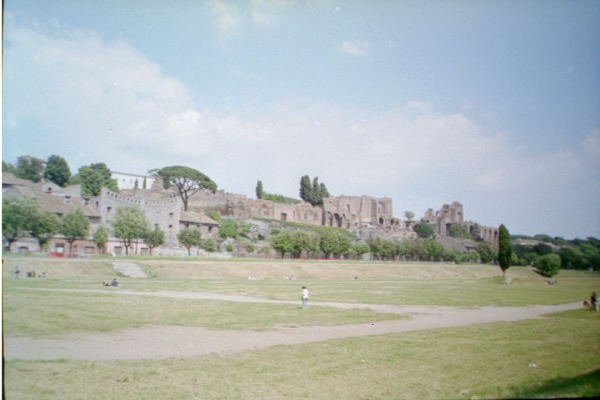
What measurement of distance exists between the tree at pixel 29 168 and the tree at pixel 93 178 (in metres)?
27.2

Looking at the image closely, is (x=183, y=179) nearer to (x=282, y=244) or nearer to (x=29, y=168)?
(x=282, y=244)

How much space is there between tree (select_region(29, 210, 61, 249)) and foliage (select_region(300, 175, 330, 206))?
7725 centimetres

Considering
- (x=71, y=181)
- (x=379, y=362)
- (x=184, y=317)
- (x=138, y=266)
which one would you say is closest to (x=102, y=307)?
(x=184, y=317)

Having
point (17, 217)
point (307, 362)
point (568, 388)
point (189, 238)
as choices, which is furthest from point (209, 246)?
point (568, 388)

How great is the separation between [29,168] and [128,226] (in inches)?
776

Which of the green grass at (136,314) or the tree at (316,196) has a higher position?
the tree at (316,196)

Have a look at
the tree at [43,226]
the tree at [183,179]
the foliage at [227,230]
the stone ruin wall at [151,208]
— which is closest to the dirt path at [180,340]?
the tree at [43,226]

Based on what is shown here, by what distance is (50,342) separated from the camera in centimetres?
1214

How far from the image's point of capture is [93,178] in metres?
70.1

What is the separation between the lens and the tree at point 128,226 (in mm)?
53531

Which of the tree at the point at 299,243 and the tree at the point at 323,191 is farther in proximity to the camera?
the tree at the point at 323,191

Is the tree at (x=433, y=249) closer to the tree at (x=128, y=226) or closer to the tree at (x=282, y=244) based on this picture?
the tree at (x=282, y=244)

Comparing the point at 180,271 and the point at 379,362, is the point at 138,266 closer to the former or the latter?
the point at 180,271

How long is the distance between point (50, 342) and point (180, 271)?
3100 cm
